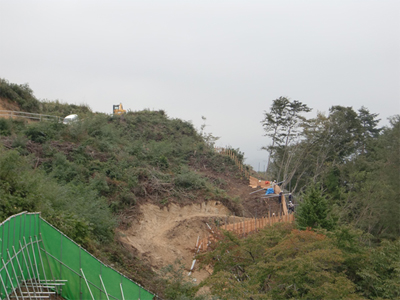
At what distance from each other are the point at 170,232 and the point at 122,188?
12.7ft

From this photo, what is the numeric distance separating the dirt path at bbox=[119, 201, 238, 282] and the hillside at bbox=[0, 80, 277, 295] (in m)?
0.06

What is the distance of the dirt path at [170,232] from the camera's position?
19656 mm

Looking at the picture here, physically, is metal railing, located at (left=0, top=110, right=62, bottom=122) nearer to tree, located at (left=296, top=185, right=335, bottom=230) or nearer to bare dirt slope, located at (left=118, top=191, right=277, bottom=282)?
bare dirt slope, located at (left=118, top=191, right=277, bottom=282)

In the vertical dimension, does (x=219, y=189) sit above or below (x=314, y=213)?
above

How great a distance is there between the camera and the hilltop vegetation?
13.1 metres

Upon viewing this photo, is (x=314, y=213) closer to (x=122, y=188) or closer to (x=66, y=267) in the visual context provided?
(x=122, y=188)

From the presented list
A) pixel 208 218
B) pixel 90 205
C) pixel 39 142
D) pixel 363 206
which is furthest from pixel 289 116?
pixel 90 205

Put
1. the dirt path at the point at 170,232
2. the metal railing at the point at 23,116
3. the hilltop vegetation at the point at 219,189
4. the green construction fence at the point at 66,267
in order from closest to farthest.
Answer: the green construction fence at the point at 66,267 → the hilltop vegetation at the point at 219,189 → the dirt path at the point at 170,232 → the metal railing at the point at 23,116

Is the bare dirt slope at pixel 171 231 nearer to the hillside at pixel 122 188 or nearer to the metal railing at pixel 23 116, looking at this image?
the hillside at pixel 122 188

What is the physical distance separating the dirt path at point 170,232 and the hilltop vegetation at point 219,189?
0.83 meters

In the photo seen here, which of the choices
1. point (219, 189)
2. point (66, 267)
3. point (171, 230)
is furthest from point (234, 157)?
point (66, 267)

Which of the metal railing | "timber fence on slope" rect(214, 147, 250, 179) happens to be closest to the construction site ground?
"timber fence on slope" rect(214, 147, 250, 179)

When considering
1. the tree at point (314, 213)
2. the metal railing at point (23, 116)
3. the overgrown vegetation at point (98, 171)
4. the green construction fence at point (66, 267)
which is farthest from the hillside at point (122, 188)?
the tree at point (314, 213)

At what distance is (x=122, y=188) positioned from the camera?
23.0m
